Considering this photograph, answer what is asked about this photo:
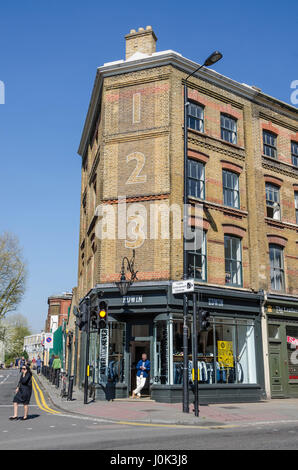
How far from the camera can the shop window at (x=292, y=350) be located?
19500 mm

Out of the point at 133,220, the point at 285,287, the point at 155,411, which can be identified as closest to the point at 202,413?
the point at 155,411

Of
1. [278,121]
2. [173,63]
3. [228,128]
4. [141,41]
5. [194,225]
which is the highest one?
[141,41]

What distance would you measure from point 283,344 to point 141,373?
7.02 meters

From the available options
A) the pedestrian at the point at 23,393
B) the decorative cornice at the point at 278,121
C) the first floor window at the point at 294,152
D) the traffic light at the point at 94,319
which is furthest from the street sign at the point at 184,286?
the first floor window at the point at 294,152

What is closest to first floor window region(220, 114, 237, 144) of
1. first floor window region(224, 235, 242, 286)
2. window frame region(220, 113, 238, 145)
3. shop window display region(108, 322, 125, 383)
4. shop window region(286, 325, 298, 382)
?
window frame region(220, 113, 238, 145)

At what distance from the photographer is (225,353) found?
17875mm

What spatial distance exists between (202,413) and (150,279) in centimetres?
558

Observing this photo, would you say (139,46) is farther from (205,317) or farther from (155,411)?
(155,411)

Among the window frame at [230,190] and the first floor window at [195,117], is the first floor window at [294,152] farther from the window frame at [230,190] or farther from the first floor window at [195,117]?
the first floor window at [195,117]

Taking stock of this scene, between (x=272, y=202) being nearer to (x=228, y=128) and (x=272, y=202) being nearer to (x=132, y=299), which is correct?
(x=228, y=128)

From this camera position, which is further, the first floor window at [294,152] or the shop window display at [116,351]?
the first floor window at [294,152]

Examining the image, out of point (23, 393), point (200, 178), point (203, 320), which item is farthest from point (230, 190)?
point (23, 393)

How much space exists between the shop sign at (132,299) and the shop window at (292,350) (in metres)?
7.71

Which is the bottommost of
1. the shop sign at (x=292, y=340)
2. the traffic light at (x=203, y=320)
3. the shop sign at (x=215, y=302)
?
the shop sign at (x=292, y=340)
